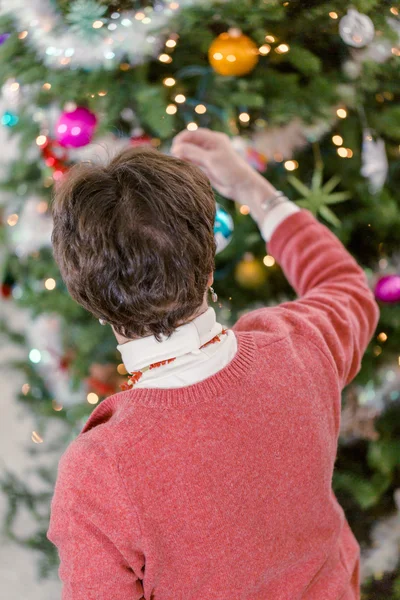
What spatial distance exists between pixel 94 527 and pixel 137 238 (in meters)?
0.34

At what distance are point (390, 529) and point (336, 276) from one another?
34.8 inches

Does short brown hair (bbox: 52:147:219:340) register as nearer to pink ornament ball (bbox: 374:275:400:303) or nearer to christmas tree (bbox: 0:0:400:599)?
christmas tree (bbox: 0:0:400:599)

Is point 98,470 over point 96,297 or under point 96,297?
under

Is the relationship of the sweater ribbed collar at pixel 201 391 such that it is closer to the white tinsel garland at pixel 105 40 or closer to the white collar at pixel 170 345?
the white collar at pixel 170 345

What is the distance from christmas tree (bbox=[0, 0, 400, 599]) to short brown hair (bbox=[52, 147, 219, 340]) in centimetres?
50

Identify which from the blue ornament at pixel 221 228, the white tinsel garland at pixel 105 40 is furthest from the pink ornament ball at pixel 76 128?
the blue ornament at pixel 221 228

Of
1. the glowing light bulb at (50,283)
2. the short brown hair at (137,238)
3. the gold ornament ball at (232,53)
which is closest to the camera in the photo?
the short brown hair at (137,238)

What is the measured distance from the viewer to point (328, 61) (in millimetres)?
1229

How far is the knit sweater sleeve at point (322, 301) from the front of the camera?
79 centimetres

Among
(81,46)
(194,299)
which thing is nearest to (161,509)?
(194,299)

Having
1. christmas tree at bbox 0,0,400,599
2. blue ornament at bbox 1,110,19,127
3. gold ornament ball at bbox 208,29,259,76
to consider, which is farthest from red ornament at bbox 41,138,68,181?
gold ornament ball at bbox 208,29,259,76

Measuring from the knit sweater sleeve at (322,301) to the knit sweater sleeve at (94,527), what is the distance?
296 mm

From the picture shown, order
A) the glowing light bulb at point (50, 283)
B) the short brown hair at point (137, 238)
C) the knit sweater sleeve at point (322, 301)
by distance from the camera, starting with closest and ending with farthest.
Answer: the short brown hair at point (137, 238), the knit sweater sleeve at point (322, 301), the glowing light bulb at point (50, 283)

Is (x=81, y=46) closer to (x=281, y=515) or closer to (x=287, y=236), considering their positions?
(x=287, y=236)
